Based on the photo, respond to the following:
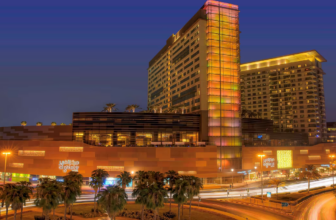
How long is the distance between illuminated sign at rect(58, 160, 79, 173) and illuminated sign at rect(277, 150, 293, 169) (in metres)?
82.9

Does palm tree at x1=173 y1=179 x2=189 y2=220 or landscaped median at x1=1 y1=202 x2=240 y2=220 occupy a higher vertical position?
palm tree at x1=173 y1=179 x2=189 y2=220

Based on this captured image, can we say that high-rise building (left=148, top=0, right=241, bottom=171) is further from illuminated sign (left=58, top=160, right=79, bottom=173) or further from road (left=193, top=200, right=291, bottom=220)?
illuminated sign (left=58, top=160, right=79, bottom=173)

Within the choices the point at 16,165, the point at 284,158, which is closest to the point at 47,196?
the point at 16,165

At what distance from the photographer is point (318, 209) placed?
190ft

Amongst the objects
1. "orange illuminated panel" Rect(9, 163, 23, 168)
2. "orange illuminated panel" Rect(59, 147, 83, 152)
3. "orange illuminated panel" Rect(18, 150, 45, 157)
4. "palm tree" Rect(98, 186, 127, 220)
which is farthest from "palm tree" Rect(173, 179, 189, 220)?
"orange illuminated panel" Rect(9, 163, 23, 168)

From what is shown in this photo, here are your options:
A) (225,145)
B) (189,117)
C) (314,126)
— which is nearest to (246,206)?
(225,145)

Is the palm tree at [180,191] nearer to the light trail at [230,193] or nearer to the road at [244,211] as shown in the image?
the road at [244,211]

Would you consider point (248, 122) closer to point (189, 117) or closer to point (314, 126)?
point (189, 117)

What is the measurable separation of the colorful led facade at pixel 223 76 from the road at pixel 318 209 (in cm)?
3764

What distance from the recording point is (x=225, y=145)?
10262cm

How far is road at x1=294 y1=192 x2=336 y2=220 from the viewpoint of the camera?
52.0m

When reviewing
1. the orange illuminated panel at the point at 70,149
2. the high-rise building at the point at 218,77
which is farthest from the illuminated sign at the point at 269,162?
the orange illuminated panel at the point at 70,149

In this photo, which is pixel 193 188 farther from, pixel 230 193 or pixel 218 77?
pixel 218 77

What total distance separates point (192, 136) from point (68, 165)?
4869 cm
